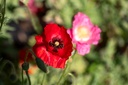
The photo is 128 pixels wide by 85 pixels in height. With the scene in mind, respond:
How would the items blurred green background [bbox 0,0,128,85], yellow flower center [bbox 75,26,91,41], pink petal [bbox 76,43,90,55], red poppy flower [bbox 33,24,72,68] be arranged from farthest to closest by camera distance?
blurred green background [bbox 0,0,128,85], yellow flower center [bbox 75,26,91,41], pink petal [bbox 76,43,90,55], red poppy flower [bbox 33,24,72,68]

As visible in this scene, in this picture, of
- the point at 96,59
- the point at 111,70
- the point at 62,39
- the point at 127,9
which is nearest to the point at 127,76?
the point at 111,70

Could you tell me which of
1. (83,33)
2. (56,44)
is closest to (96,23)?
(83,33)

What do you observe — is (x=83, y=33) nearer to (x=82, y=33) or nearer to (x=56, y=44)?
(x=82, y=33)

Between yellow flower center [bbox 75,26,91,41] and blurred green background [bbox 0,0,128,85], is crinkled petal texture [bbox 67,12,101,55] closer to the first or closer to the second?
yellow flower center [bbox 75,26,91,41]

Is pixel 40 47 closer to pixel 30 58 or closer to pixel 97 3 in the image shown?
pixel 30 58

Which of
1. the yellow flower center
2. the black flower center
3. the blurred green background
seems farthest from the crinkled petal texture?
the blurred green background

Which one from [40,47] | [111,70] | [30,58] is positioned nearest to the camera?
[40,47]
